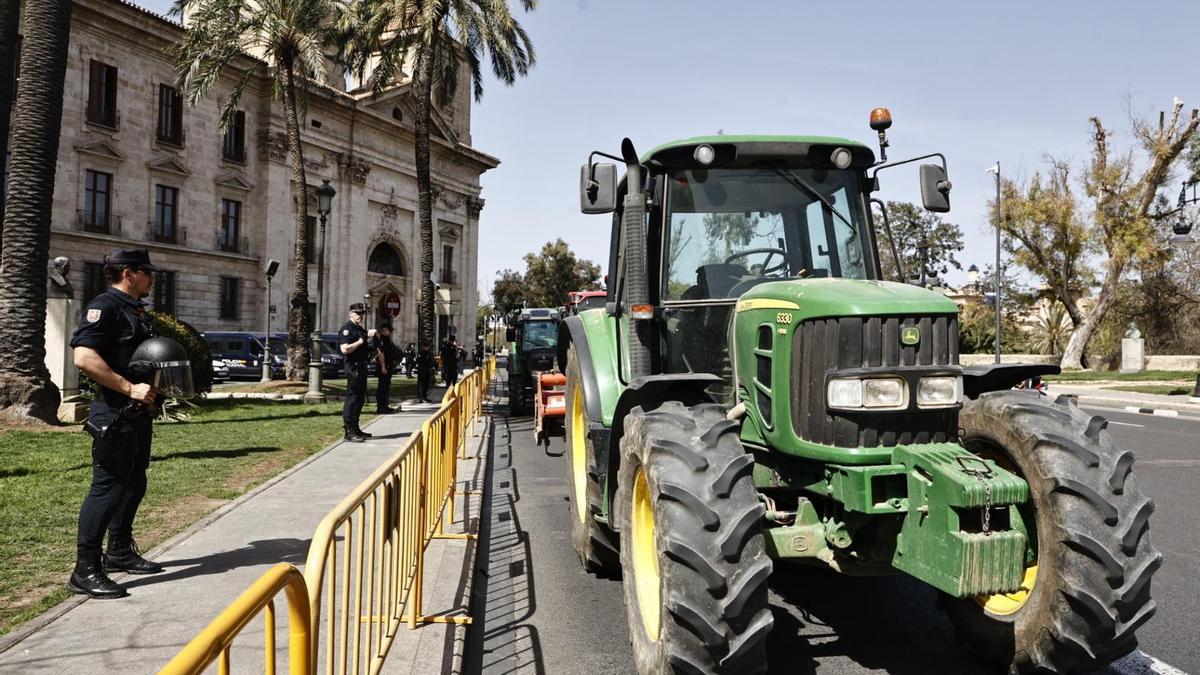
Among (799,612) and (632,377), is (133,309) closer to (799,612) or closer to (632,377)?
(632,377)

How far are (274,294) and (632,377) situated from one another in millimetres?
37550

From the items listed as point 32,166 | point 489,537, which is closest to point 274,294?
point 32,166

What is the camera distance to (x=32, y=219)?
1202 centimetres

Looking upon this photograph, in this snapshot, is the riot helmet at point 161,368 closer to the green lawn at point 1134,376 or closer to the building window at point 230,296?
the green lawn at point 1134,376

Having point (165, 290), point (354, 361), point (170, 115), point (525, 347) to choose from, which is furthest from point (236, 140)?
point (354, 361)

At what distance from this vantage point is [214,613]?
4340 mm

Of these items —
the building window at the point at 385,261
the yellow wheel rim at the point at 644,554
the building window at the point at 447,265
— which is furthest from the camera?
the building window at the point at 447,265

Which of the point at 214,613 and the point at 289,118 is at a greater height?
the point at 289,118

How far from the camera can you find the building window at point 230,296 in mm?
37062

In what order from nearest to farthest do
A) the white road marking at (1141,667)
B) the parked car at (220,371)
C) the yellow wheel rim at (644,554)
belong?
the yellow wheel rim at (644,554) → the white road marking at (1141,667) → the parked car at (220,371)

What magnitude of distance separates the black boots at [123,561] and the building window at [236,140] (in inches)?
1428

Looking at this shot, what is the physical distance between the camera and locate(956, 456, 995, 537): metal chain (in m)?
3.14

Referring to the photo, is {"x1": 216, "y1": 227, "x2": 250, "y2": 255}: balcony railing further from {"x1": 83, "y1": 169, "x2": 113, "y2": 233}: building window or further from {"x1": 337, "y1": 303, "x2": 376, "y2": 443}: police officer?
{"x1": 337, "y1": 303, "x2": 376, "y2": 443}: police officer

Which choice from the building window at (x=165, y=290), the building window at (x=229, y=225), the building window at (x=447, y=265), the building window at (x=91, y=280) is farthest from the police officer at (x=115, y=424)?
the building window at (x=447, y=265)
